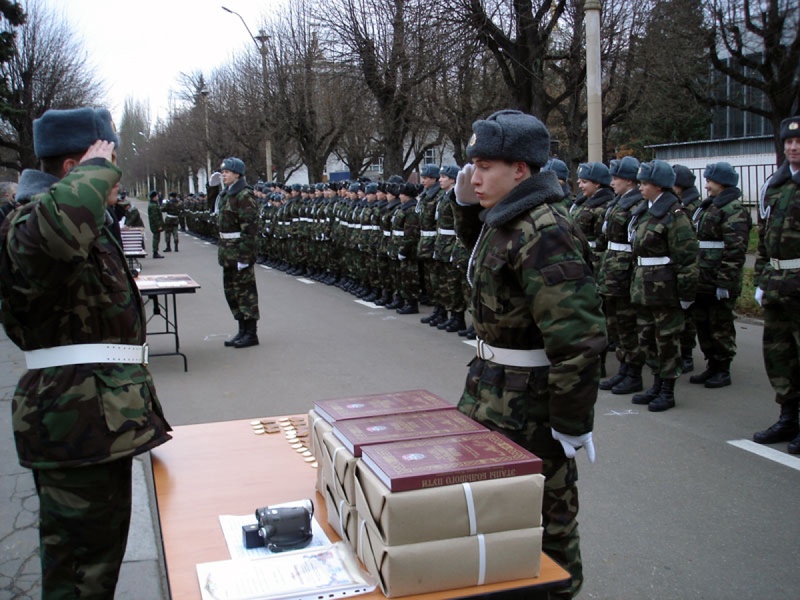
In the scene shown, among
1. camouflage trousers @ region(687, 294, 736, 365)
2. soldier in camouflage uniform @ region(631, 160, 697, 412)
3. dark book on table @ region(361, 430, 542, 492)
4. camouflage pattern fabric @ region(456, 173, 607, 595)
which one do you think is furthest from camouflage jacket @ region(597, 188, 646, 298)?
dark book on table @ region(361, 430, 542, 492)

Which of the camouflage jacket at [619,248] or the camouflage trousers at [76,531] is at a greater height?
the camouflage jacket at [619,248]

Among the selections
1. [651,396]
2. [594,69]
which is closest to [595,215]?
[651,396]

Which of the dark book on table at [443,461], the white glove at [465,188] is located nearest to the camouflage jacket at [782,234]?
the white glove at [465,188]

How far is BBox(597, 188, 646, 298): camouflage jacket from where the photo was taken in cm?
770

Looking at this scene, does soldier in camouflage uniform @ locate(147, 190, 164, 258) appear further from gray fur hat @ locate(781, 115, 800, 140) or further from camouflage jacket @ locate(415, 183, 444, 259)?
gray fur hat @ locate(781, 115, 800, 140)

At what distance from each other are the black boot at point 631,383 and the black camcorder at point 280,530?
5600 mm

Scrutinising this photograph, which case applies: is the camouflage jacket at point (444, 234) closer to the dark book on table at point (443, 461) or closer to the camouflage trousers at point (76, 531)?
the camouflage trousers at point (76, 531)

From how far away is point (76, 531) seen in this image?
262 cm

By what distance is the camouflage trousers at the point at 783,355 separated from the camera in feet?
19.4

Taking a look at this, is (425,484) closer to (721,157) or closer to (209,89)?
(721,157)

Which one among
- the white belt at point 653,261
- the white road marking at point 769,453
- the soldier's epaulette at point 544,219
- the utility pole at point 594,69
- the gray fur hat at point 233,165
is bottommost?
the white road marking at point 769,453

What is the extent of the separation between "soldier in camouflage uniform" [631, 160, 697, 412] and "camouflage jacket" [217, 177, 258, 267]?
4.74 meters

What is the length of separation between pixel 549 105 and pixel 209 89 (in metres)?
32.5

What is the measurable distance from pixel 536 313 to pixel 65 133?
1696mm
